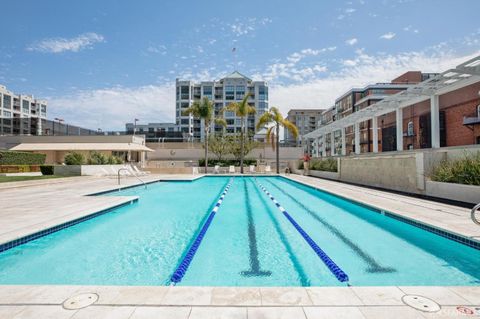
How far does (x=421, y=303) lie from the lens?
261 centimetres

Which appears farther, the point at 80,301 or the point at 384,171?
the point at 384,171

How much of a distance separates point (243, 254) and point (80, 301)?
2918 mm

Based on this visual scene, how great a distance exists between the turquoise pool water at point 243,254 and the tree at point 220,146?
27755 millimetres

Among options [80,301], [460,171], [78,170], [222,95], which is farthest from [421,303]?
[222,95]

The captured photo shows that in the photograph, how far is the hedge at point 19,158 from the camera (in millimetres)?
23922

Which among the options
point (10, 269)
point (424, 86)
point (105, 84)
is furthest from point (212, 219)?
point (105, 84)

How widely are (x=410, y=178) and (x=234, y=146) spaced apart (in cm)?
2608

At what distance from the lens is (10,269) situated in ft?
13.5

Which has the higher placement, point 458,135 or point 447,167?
point 458,135

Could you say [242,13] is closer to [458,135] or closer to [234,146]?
[458,135]

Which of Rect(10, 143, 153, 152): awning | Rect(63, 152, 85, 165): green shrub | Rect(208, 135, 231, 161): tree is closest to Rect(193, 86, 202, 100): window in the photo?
Rect(208, 135, 231, 161): tree

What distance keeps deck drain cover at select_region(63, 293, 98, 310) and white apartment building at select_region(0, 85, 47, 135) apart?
70.0m

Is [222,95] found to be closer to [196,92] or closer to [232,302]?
[196,92]

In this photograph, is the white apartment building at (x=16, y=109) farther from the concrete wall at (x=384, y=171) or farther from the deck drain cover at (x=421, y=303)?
the deck drain cover at (x=421, y=303)
